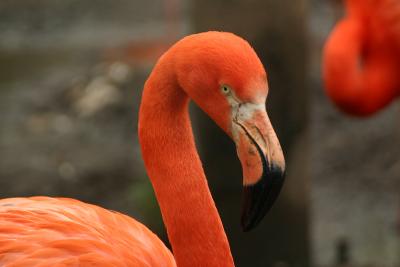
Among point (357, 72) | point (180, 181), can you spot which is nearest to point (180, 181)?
point (180, 181)

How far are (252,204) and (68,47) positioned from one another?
6.94m

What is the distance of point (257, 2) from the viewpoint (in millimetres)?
4473

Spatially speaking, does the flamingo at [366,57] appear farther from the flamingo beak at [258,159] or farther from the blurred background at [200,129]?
the flamingo beak at [258,159]

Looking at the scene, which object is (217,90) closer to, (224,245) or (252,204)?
(252,204)

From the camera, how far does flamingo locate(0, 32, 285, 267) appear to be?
9.17ft

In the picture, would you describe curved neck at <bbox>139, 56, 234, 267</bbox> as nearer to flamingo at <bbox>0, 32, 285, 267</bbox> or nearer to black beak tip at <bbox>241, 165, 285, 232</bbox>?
flamingo at <bbox>0, 32, 285, 267</bbox>

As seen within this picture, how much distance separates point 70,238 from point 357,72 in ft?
9.75

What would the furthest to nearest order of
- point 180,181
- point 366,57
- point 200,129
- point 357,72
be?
point 366,57, point 357,72, point 200,129, point 180,181

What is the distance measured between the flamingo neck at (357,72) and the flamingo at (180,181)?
243 cm

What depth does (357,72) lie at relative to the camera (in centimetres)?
570

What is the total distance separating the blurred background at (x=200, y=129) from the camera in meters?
4.60

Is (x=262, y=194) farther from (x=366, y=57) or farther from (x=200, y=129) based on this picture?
(x=366, y=57)

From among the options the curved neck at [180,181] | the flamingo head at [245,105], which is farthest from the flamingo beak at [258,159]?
the curved neck at [180,181]

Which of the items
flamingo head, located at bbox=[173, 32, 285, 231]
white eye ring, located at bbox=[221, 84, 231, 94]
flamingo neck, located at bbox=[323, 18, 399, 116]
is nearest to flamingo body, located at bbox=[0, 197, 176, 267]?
flamingo head, located at bbox=[173, 32, 285, 231]
